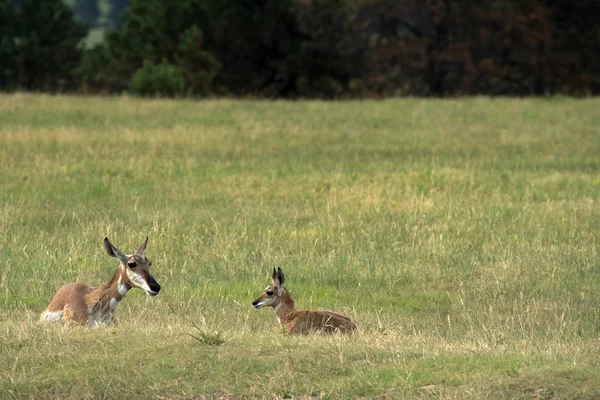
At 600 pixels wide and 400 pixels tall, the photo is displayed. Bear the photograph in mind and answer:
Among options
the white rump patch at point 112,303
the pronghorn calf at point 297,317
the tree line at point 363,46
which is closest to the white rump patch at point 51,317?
the white rump patch at point 112,303

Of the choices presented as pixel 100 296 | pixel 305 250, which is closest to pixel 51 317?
pixel 100 296

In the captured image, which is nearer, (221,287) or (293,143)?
(221,287)

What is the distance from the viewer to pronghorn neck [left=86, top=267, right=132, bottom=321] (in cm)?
1044

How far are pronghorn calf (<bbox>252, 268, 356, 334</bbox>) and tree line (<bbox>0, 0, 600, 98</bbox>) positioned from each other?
3962 centimetres

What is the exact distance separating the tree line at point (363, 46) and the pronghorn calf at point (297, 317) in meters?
39.6

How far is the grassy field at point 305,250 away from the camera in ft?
28.2

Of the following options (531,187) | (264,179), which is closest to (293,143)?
(264,179)

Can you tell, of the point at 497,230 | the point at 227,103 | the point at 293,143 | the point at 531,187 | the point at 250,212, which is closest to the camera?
the point at 497,230

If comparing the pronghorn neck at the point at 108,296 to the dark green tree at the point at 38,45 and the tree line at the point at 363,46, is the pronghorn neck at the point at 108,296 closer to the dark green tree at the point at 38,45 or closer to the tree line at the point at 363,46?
the tree line at the point at 363,46

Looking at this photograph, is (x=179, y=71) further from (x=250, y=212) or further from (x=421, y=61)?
(x=250, y=212)

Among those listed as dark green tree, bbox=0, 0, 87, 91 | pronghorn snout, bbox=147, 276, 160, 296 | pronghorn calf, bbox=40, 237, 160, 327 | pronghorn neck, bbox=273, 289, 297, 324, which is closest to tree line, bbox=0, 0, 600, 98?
dark green tree, bbox=0, 0, 87, 91

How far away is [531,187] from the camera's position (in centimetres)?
2089

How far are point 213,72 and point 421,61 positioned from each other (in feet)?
33.1

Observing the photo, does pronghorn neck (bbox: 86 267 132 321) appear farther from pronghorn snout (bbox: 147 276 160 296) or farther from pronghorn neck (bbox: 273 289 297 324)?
pronghorn neck (bbox: 273 289 297 324)
